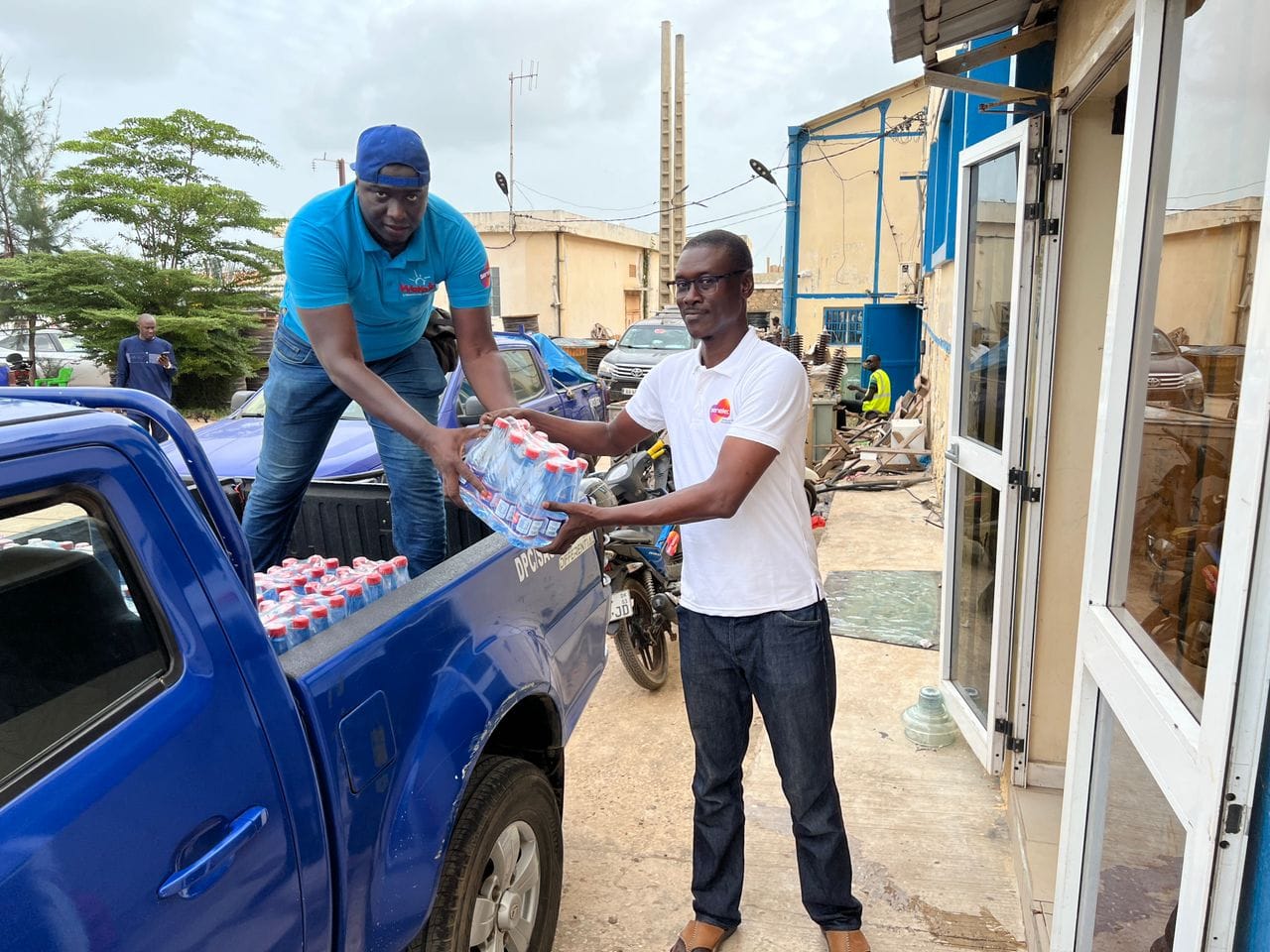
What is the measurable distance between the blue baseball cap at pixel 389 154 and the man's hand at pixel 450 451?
0.75 meters

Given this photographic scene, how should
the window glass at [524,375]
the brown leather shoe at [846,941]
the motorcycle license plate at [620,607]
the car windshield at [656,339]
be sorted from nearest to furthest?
the brown leather shoe at [846,941]
the motorcycle license plate at [620,607]
the window glass at [524,375]
the car windshield at [656,339]

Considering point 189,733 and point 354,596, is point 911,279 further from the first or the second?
point 189,733

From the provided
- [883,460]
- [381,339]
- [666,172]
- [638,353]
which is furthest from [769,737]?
[666,172]

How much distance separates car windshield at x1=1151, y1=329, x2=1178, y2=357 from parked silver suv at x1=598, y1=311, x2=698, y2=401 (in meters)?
13.6

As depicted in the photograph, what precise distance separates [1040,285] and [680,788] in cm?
250

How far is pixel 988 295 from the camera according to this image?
3805 mm

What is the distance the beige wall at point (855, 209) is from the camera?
2342 cm

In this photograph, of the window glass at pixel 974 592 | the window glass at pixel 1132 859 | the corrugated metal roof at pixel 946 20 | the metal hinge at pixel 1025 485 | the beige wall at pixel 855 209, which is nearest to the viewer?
the window glass at pixel 1132 859

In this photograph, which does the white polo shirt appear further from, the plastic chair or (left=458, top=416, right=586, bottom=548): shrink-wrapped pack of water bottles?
the plastic chair

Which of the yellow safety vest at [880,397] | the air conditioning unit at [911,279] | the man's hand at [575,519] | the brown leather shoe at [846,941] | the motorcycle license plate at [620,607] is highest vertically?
the air conditioning unit at [911,279]

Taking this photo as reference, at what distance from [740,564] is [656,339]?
15903 millimetres

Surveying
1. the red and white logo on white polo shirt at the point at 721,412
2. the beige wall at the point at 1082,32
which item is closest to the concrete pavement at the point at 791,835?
the red and white logo on white polo shirt at the point at 721,412

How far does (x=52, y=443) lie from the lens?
4.43 ft

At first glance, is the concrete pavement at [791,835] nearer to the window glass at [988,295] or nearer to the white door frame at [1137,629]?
the white door frame at [1137,629]
